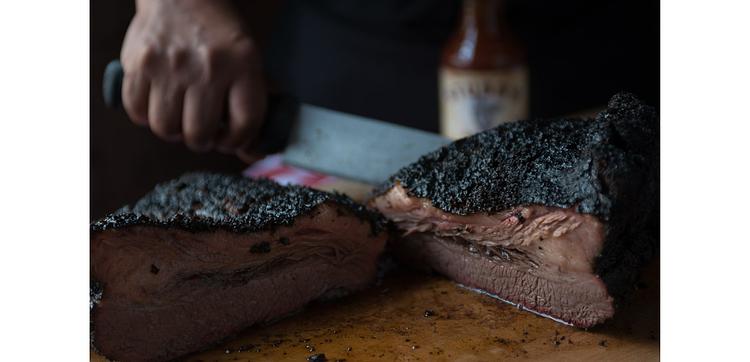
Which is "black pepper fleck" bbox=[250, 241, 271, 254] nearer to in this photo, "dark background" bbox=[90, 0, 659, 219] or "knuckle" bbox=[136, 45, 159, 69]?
"knuckle" bbox=[136, 45, 159, 69]

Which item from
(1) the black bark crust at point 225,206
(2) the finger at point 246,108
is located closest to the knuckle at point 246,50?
(2) the finger at point 246,108

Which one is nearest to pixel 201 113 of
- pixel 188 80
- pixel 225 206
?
pixel 188 80

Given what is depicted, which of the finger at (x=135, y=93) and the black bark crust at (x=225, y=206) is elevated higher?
the finger at (x=135, y=93)

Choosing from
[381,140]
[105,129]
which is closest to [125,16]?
[105,129]

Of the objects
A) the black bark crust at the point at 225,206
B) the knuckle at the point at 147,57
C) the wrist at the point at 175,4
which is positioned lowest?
the black bark crust at the point at 225,206

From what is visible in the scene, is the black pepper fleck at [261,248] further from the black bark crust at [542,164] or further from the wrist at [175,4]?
the wrist at [175,4]

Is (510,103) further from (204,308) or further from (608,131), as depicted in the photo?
Result: (204,308)
